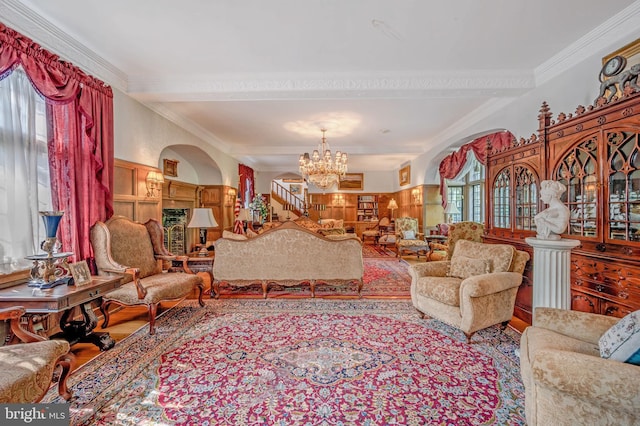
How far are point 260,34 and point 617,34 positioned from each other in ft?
11.6

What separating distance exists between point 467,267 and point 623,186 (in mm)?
1504

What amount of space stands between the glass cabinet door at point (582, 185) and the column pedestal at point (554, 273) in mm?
563

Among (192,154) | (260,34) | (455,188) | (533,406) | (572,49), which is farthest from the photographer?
(455,188)

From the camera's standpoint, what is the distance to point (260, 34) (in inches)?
115

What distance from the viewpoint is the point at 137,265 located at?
11.5 ft

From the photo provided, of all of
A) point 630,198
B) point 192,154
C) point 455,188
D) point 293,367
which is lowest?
point 293,367

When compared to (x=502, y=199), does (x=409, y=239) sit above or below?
below

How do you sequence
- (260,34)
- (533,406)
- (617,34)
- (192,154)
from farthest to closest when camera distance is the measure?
1. (192,154)
2. (260,34)
3. (617,34)
4. (533,406)

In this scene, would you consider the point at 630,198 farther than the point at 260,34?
No

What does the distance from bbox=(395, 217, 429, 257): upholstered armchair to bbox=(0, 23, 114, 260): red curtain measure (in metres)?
6.12

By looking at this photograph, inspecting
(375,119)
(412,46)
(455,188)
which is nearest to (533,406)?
(412,46)

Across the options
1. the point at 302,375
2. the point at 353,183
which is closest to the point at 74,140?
the point at 302,375

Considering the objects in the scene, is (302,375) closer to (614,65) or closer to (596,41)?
(614,65)

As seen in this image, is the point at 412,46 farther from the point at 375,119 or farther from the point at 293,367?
the point at 293,367
